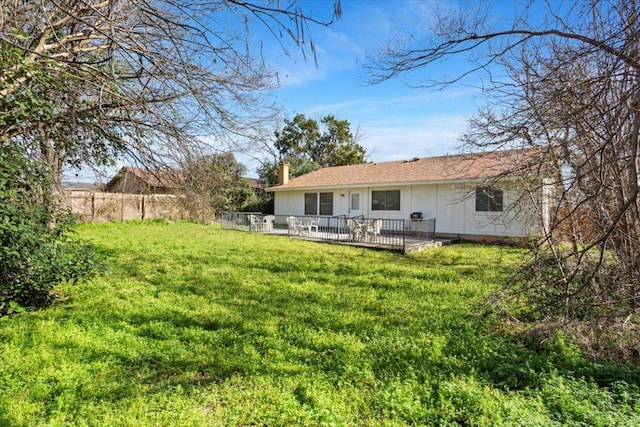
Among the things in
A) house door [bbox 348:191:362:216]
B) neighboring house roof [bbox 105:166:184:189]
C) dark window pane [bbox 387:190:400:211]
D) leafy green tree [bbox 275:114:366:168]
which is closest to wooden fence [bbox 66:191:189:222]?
house door [bbox 348:191:362:216]

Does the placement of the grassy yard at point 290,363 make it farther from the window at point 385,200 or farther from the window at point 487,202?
the window at point 385,200

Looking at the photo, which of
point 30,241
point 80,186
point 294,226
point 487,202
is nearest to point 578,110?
point 30,241

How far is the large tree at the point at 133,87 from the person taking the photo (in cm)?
342

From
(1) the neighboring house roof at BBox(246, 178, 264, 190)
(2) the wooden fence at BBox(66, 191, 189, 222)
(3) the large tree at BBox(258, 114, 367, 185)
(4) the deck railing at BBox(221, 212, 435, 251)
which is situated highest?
(3) the large tree at BBox(258, 114, 367, 185)

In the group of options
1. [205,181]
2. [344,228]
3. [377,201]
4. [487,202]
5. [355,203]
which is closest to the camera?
[205,181]

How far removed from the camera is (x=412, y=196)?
16375 mm

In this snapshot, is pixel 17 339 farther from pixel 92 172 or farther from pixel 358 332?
pixel 358 332

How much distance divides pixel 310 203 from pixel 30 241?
16.8m

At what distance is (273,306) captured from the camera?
5.66 metres

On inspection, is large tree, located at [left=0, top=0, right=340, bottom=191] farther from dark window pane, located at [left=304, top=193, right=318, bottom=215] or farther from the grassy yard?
dark window pane, located at [left=304, top=193, right=318, bottom=215]

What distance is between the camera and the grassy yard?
2.77m

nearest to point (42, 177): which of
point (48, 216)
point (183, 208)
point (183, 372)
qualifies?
point (48, 216)

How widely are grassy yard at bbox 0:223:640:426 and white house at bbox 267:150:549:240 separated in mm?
7387

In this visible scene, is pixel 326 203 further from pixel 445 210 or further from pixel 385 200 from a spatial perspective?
pixel 445 210
